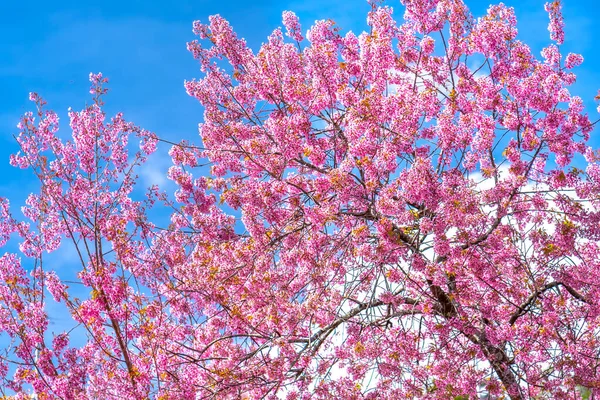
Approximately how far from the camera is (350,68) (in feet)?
31.9

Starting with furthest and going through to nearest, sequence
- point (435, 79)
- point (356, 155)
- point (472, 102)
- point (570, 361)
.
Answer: point (435, 79)
point (472, 102)
point (356, 155)
point (570, 361)

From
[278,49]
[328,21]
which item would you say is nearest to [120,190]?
[278,49]

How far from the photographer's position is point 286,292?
8.84 metres

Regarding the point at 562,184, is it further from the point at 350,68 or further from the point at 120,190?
the point at 120,190

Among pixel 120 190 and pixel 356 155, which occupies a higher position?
pixel 120 190

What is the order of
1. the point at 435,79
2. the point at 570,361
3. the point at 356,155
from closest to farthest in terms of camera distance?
1. the point at 570,361
2. the point at 356,155
3. the point at 435,79

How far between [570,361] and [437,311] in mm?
1644

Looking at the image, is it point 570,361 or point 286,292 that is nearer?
point 570,361

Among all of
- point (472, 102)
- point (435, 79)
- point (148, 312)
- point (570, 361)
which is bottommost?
point (570, 361)

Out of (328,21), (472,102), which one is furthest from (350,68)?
(472,102)

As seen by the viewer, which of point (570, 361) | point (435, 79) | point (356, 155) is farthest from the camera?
point (435, 79)

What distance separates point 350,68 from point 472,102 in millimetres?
1913

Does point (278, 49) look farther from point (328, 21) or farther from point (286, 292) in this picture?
point (286, 292)

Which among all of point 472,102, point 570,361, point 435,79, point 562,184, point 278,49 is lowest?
point 570,361
